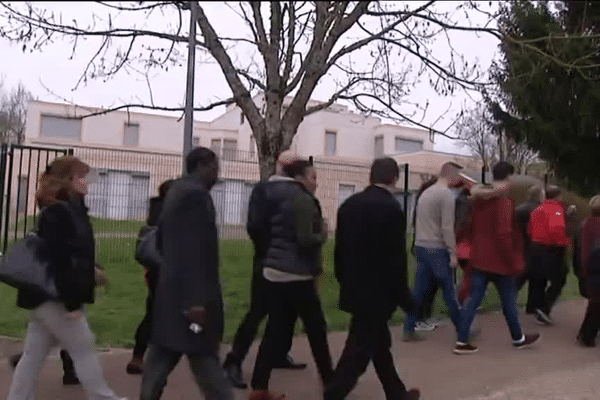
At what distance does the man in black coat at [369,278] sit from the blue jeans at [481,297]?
1.93 m

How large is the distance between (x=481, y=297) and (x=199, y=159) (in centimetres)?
340

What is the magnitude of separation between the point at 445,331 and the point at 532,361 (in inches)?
52.1

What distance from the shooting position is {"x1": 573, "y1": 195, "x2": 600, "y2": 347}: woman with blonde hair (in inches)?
268

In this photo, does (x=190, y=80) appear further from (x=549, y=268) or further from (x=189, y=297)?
→ (x=189, y=297)

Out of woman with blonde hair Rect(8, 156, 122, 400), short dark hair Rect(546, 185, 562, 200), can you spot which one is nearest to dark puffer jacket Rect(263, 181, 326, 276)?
woman with blonde hair Rect(8, 156, 122, 400)

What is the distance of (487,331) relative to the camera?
7664 millimetres

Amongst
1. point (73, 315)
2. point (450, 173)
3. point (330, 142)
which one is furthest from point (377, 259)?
point (330, 142)

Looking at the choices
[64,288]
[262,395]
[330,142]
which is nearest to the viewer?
[64,288]

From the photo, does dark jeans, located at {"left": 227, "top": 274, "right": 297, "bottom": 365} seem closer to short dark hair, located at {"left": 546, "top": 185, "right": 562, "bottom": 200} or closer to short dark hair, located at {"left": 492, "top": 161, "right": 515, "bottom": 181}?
short dark hair, located at {"left": 492, "top": 161, "right": 515, "bottom": 181}

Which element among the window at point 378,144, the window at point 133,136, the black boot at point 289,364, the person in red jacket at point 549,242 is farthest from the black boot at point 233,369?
the window at point 378,144

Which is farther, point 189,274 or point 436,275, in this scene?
point 436,275

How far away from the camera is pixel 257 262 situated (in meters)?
5.44

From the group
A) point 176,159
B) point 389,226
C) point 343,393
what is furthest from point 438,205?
point 176,159

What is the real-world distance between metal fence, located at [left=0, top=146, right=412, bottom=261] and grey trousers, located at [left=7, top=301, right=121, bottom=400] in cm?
677
